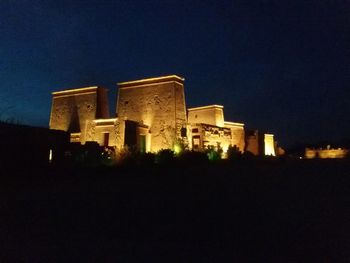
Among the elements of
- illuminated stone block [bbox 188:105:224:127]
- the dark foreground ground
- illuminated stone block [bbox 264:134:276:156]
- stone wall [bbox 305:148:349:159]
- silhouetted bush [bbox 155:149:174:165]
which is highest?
illuminated stone block [bbox 188:105:224:127]

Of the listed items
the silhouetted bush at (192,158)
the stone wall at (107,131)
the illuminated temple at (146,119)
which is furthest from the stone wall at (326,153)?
the stone wall at (107,131)

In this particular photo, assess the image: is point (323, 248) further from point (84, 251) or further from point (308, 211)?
point (84, 251)

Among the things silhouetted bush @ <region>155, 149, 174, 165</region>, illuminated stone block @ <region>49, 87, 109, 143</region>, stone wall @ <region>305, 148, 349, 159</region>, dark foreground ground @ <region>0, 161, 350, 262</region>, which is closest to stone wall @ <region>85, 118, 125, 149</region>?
illuminated stone block @ <region>49, 87, 109, 143</region>

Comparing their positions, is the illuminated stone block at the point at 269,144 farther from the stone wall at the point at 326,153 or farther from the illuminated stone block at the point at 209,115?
the illuminated stone block at the point at 209,115

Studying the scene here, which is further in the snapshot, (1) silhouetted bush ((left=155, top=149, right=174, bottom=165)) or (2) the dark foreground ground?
(1) silhouetted bush ((left=155, top=149, right=174, bottom=165))

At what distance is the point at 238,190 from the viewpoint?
815cm

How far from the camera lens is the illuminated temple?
19.0 meters

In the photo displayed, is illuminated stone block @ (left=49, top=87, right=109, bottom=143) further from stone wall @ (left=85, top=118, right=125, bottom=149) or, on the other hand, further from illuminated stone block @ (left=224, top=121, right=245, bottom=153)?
illuminated stone block @ (left=224, top=121, right=245, bottom=153)

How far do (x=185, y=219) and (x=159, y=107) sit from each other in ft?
47.0

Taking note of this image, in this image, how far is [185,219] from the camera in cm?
578

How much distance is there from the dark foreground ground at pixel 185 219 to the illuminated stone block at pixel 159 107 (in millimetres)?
8720

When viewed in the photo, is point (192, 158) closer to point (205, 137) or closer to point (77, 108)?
point (205, 137)

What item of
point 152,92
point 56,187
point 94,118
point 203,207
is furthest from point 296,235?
point 94,118

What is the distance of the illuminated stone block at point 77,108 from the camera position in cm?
2283
